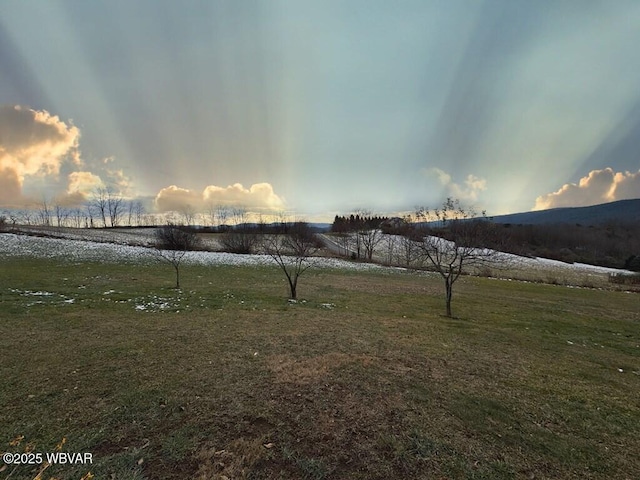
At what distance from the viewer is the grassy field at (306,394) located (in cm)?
393

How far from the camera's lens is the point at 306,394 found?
555 centimetres

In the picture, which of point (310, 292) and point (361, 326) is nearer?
point (361, 326)

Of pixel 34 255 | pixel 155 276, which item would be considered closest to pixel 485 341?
pixel 155 276

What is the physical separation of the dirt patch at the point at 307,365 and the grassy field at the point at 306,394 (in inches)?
2.0

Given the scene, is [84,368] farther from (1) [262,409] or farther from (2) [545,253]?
(2) [545,253]

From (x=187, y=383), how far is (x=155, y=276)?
17767mm

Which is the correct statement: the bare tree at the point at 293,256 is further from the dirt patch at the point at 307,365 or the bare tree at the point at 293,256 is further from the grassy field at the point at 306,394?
the dirt patch at the point at 307,365

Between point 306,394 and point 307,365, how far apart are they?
1.37 metres

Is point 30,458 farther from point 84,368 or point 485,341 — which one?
point 485,341

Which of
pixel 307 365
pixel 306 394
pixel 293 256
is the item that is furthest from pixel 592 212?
pixel 306 394

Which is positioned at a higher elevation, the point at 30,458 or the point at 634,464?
the point at 30,458

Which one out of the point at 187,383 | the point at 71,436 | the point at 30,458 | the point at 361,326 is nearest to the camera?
→ the point at 30,458

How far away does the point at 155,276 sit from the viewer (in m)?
21.1

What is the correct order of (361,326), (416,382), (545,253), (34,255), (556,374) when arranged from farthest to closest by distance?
(545,253) → (34,255) → (361,326) → (556,374) → (416,382)
